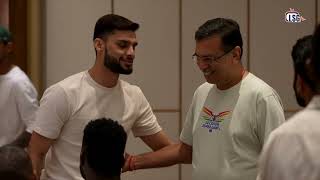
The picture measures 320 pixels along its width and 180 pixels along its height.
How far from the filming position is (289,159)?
1526 millimetres

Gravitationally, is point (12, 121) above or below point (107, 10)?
below

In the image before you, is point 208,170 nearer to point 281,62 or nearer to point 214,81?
point 214,81

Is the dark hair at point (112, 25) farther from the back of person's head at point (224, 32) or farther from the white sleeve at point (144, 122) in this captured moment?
the back of person's head at point (224, 32)

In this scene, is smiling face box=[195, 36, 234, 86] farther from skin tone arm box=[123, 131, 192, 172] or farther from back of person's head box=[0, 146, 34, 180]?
back of person's head box=[0, 146, 34, 180]

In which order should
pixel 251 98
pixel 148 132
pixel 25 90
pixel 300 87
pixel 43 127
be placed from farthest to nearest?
pixel 25 90 < pixel 148 132 < pixel 43 127 < pixel 251 98 < pixel 300 87

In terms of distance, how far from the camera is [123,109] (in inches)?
120

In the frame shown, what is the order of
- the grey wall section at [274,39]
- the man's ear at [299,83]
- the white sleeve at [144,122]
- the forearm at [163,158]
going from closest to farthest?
the man's ear at [299,83] → the forearm at [163,158] → the white sleeve at [144,122] → the grey wall section at [274,39]

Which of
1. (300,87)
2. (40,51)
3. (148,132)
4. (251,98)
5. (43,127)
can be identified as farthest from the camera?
(40,51)

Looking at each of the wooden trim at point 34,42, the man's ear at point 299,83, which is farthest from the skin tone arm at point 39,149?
the man's ear at point 299,83

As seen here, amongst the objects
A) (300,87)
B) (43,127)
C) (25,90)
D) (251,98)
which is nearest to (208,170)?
(251,98)

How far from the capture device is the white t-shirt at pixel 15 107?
368cm

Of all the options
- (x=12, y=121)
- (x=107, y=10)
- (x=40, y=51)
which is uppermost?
(x=107, y=10)

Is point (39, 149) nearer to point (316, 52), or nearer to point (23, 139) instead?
point (23, 139)

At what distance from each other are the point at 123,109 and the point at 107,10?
1447 millimetres
